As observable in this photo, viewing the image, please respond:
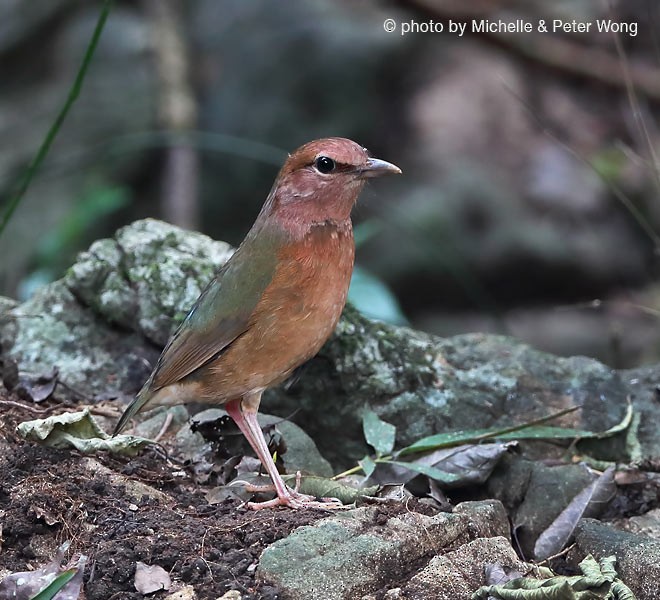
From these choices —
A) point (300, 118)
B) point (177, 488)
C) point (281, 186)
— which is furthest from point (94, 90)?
point (177, 488)

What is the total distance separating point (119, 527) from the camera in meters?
3.48

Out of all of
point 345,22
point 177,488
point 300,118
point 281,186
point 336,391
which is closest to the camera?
point 177,488

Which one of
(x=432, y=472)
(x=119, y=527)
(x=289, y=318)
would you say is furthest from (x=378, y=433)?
(x=119, y=527)

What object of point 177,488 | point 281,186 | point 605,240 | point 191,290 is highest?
point 281,186

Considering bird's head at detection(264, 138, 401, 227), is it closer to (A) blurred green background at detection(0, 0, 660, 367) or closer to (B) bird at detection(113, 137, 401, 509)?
(B) bird at detection(113, 137, 401, 509)

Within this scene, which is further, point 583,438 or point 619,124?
point 619,124

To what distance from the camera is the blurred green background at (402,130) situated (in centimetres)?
937

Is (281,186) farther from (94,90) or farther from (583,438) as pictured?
(94,90)

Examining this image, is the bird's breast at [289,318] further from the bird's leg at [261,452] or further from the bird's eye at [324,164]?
the bird's eye at [324,164]

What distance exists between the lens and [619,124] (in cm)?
1084

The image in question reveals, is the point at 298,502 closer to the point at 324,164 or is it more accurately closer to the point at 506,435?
the point at 506,435

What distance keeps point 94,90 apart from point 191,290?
5.76 m

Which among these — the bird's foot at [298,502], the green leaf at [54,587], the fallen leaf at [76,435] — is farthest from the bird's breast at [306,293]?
the green leaf at [54,587]

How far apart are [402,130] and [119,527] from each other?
757cm
